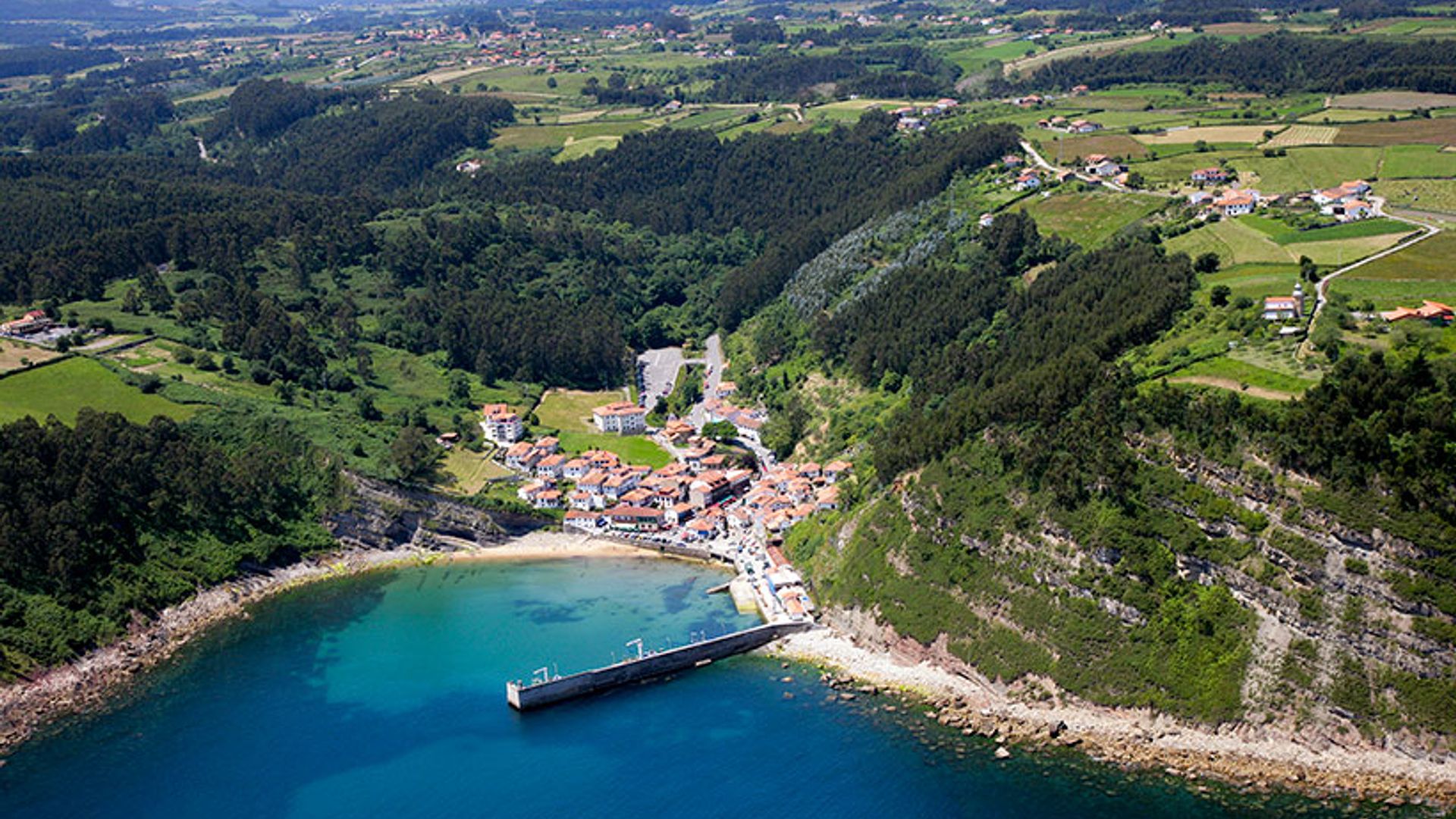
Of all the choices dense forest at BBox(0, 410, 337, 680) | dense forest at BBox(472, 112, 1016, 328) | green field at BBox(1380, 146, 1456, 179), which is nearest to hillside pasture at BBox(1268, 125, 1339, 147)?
green field at BBox(1380, 146, 1456, 179)

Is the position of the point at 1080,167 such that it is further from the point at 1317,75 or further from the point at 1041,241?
the point at 1317,75

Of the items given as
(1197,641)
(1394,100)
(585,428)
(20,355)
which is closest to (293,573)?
(585,428)

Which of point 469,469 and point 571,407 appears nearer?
point 469,469

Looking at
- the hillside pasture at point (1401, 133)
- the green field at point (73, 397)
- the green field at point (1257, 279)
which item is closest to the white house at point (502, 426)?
the green field at point (73, 397)

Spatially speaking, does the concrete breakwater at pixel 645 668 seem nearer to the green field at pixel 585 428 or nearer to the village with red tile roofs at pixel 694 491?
the village with red tile roofs at pixel 694 491

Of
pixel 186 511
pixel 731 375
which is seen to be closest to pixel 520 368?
pixel 731 375

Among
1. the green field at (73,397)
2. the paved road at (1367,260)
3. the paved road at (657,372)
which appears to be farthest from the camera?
the paved road at (657,372)

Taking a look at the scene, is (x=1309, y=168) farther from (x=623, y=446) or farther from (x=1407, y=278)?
(x=623, y=446)
